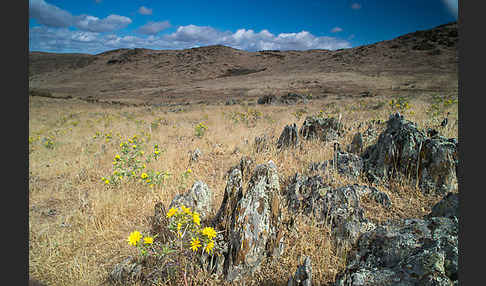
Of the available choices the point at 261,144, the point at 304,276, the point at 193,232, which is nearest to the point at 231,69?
the point at 261,144

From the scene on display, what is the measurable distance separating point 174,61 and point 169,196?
92547 mm

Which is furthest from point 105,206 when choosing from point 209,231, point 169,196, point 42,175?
point 42,175

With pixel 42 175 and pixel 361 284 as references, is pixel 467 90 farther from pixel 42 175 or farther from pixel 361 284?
pixel 42 175

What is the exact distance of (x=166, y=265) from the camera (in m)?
1.80

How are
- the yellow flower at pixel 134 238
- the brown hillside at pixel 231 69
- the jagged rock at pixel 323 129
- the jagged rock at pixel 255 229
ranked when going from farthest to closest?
the brown hillside at pixel 231 69
the jagged rock at pixel 323 129
the jagged rock at pixel 255 229
the yellow flower at pixel 134 238

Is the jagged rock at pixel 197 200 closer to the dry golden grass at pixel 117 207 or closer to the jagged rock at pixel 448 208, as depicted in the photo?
the dry golden grass at pixel 117 207

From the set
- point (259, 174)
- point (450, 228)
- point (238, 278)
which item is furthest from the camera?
point (259, 174)

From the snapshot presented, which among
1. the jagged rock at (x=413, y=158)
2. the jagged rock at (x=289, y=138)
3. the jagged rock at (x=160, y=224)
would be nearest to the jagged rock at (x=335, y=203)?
the jagged rock at (x=413, y=158)

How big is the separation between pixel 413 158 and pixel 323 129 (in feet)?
9.36

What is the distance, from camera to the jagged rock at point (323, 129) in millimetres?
5621

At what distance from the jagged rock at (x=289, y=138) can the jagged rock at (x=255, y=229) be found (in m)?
3.22

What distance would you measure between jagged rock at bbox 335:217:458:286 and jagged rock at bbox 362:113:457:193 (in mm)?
1781

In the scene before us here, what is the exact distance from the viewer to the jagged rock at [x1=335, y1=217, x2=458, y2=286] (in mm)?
1123

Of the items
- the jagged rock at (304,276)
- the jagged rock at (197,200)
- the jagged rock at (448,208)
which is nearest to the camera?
the jagged rock at (304,276)
